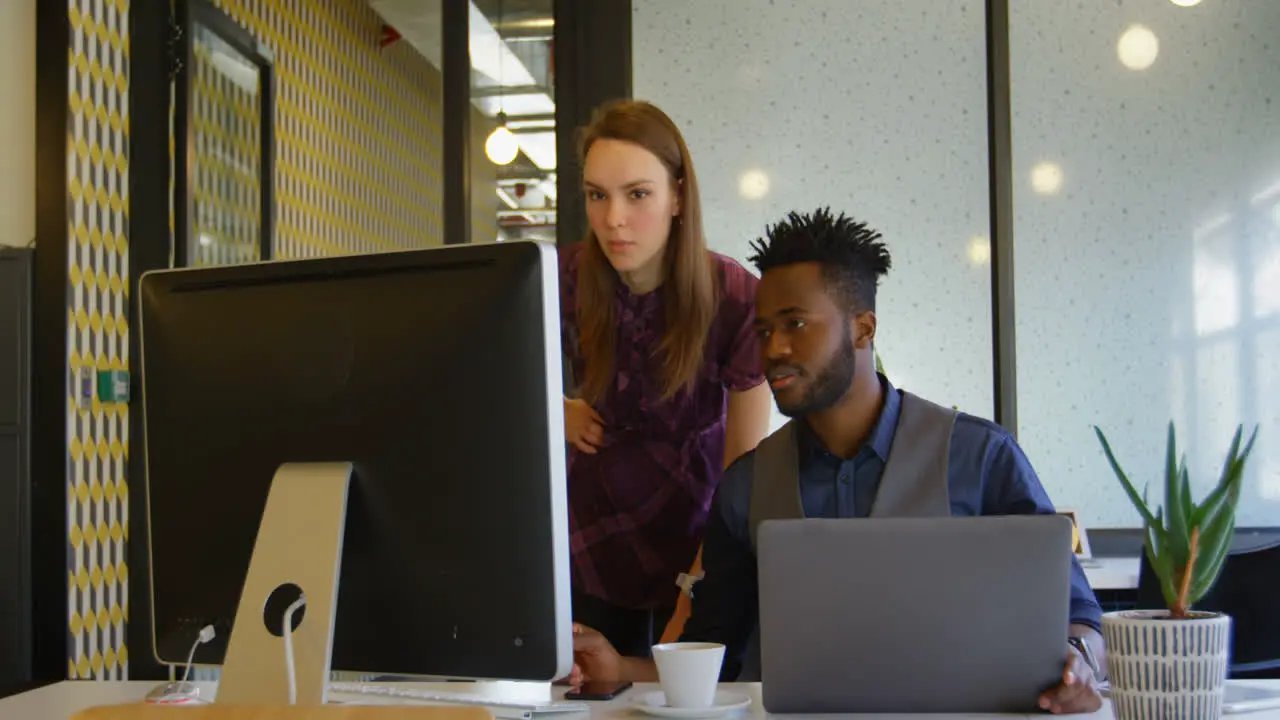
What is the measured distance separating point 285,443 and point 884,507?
0.83 meters

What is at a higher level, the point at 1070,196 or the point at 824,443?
the point at 1070,196

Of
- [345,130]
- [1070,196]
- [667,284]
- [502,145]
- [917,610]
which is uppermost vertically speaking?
[345,130]

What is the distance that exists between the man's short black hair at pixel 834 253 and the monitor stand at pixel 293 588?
3.08 feet

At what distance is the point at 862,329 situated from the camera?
6.61 ft

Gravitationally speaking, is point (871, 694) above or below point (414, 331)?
below

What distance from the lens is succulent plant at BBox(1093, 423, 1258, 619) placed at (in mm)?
→ 1203

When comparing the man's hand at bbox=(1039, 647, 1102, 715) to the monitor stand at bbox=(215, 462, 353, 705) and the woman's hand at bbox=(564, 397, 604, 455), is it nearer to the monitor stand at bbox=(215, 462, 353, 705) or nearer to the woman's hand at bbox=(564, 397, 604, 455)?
the monitor stand at bbox=(215, 462, 353, 705)

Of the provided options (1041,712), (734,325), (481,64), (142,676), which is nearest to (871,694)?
(1041,712)

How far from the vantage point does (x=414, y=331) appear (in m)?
1.23

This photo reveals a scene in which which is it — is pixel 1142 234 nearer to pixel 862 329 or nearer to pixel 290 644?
pixel 862 329

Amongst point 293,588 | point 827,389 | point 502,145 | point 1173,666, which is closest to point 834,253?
point 827,389

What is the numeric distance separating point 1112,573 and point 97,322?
3.03 metres

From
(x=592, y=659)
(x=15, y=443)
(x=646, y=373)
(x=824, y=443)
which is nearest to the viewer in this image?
(x=592, y=659)

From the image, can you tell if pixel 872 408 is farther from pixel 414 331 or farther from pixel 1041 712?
pixel 414 331
